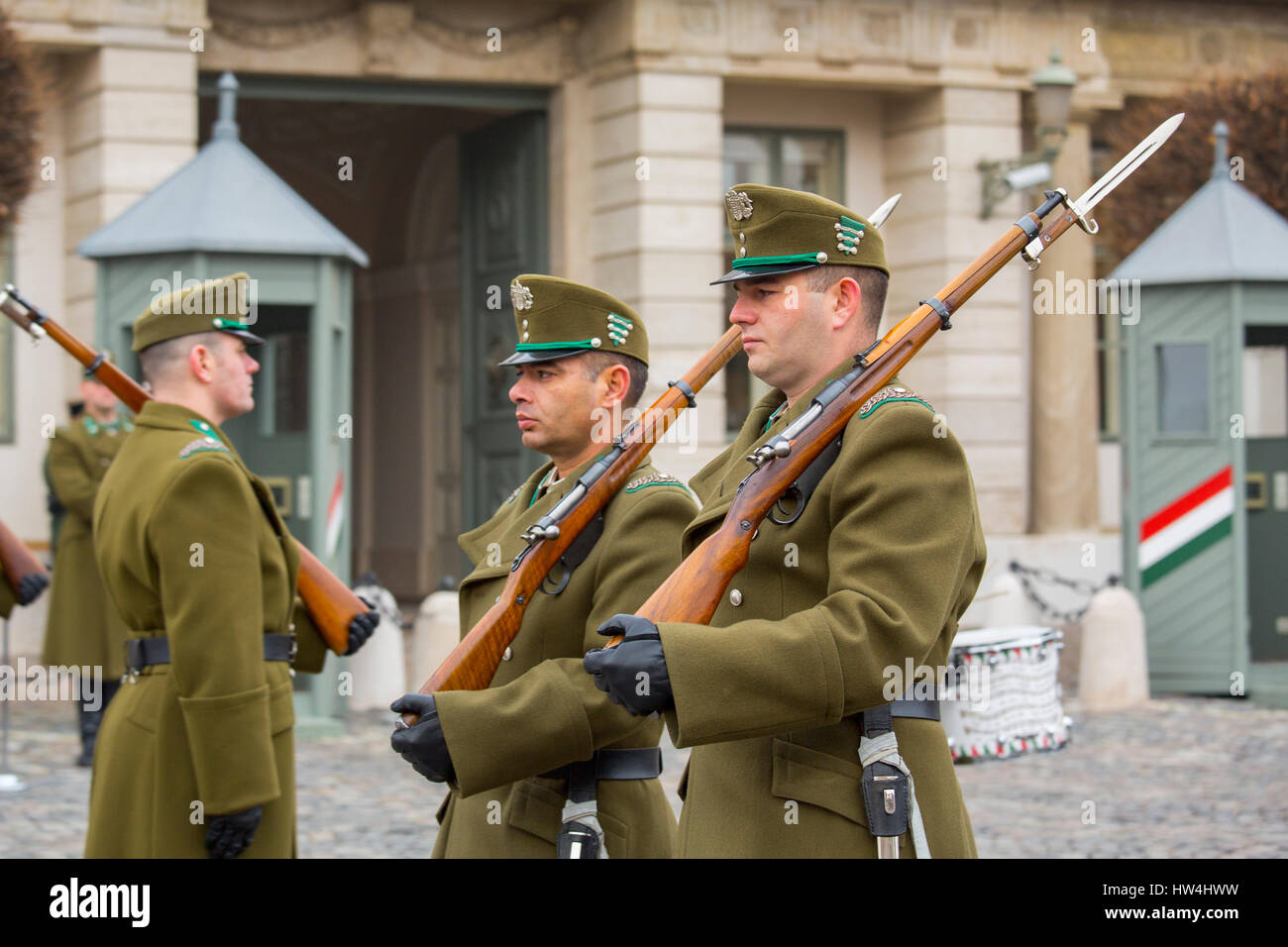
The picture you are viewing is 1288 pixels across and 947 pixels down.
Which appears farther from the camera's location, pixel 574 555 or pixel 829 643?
pixel 574 555

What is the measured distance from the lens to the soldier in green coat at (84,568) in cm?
891

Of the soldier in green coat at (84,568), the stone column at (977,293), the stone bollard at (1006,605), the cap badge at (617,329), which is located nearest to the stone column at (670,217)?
the stone column at (977,293)

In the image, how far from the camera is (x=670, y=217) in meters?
14.1

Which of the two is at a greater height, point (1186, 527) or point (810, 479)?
point (1186, 527)

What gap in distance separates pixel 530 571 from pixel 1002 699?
178 inches

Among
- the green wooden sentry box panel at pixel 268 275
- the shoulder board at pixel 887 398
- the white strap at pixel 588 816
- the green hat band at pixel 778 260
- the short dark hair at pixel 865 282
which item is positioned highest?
the green wooden sentry box panel at pixel 268 275

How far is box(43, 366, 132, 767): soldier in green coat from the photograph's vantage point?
8914 mm

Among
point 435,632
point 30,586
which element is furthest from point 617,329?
point 435,632

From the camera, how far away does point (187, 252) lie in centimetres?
941

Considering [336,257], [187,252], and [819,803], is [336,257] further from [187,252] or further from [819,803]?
[819,803]

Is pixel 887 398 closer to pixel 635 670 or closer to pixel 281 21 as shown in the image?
pixel 635 670

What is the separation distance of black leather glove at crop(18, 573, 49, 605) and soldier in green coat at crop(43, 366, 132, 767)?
10.5ft

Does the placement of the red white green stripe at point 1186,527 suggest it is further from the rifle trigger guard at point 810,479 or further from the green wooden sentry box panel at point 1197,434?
the rifle trigger guard at point 810,479

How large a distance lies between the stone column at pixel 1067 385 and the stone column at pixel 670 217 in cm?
302
